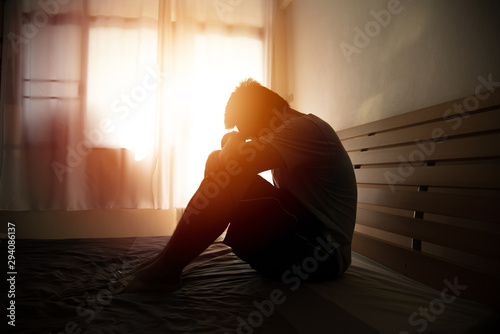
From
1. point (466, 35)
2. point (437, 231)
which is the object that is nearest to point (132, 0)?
point (466, 35)

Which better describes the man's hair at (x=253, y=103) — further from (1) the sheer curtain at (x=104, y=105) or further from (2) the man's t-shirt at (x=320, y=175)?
(1) the sheer curtain at (x=104, y=105)

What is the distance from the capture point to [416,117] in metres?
1.12

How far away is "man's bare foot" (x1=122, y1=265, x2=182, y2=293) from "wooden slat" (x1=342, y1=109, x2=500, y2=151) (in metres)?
0.95

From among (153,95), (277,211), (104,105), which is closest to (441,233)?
(277,211)

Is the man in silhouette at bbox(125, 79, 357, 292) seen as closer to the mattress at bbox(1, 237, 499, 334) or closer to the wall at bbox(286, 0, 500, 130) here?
the mattress at bbox(1, 237, 499, 334)

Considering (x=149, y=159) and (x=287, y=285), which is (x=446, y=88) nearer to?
(x=287, y=285)

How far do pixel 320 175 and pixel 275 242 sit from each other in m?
0.27

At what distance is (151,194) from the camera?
97.6 inches

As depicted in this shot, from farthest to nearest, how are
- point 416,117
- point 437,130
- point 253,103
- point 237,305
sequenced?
point 253,103, point 416,117, point 437,130, point 237,305

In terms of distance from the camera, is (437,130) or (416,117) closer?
(437,130)

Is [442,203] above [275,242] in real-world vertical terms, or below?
above

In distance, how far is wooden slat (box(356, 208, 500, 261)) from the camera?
79 centimetres

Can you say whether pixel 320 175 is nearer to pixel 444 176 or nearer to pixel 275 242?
pixel 275 242

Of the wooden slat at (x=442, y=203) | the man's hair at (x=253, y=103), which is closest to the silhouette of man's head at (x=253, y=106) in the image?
the man's hair at (x=253, y=103)
